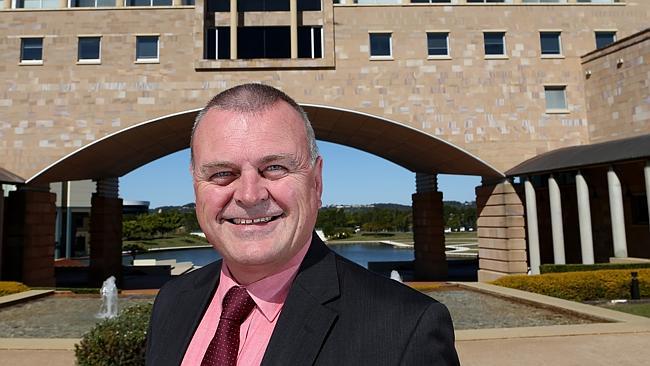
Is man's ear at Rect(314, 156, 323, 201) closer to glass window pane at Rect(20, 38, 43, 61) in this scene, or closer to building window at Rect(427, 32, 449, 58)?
building window at Rect(427, 32, 449, 58)

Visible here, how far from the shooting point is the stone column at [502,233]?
22188 millimetres

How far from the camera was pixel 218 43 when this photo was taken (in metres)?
23.3

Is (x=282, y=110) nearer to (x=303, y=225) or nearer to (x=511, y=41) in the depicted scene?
(x=303, y=225)

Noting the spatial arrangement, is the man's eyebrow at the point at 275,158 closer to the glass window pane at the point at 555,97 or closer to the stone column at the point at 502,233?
the stone column at the point at 502,233

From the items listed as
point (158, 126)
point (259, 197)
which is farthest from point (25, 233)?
point (259, 197)

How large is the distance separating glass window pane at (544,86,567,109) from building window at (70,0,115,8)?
24.4m

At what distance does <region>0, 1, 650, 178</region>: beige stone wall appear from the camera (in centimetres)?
2180

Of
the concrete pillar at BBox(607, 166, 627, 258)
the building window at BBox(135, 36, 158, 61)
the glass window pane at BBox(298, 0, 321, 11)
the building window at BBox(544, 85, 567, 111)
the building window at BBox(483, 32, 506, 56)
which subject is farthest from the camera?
the glass window pane at BBox(298, 0, 321, 11)

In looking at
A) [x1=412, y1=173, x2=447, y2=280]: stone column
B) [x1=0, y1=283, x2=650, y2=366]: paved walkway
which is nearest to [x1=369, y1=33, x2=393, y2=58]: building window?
[x1=412, y1=173, x2=447, y2=280]: stone column

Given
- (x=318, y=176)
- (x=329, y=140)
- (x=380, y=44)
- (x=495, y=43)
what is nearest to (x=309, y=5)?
(x=380, y=44)

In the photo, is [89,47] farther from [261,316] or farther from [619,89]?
[619,89]

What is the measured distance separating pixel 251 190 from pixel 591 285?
668 inches

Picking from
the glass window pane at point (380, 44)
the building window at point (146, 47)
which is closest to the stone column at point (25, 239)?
the building window at point (146, 47)

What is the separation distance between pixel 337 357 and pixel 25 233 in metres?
24.7
